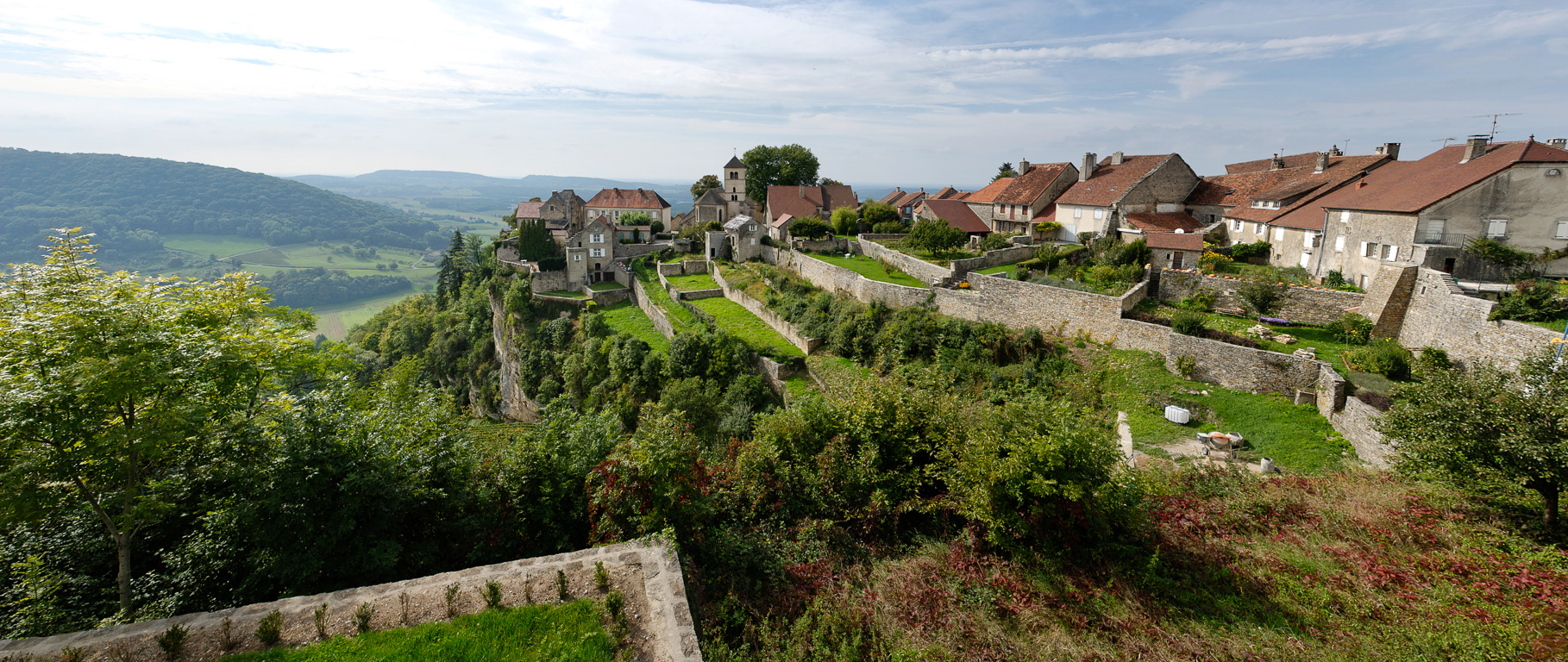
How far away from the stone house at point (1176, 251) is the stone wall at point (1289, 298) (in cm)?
253

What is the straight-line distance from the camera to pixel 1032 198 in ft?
118

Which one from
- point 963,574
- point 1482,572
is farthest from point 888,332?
point 1482,572

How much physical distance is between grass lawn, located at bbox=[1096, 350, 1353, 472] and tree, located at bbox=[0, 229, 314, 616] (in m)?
18.6

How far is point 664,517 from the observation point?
32.4 ft

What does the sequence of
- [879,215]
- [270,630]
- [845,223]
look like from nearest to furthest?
[270,630] → [845,223] → [879,215]

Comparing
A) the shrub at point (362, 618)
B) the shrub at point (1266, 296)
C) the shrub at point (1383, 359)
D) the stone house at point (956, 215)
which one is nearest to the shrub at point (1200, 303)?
the shrub at point (1266, 296)

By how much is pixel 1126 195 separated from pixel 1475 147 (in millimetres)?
11832

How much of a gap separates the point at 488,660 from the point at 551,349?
32.9m

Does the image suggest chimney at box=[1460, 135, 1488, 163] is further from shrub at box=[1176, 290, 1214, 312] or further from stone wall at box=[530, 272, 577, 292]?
stone wall at box=[530, 272, 577, 292]

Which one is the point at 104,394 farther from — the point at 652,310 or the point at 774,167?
the point at 774,167

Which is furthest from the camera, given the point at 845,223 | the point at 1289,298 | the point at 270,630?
the point at 845,223

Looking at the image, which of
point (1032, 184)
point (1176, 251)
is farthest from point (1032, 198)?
point (1176, 251)

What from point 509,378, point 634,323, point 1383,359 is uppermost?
point 1383,359

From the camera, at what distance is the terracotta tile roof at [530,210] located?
2367 inches
